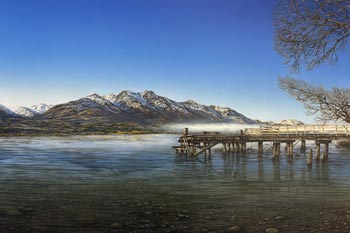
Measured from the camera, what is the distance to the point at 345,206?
16.8 meters

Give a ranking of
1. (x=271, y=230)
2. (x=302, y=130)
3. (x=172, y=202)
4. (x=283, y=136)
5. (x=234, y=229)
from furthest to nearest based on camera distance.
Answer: (x=302, y=130) → (x=283, y=136) → (x=172, y=202) → (x=234, y=229) → (x=271, y=230)

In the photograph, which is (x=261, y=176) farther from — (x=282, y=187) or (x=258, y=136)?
(x=258, y=136)

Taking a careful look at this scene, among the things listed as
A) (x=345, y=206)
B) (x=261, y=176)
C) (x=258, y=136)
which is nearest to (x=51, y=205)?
(x=345, y=206)

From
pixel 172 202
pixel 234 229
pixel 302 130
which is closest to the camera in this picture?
Answer: pixel 234 229

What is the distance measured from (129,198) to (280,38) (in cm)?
1231

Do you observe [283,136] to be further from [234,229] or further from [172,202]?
[234,229]

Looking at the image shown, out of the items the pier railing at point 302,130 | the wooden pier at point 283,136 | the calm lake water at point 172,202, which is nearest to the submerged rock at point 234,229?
the calm lake water at point 172,202

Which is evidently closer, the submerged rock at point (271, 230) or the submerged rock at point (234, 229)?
the submerged rock at point (271, 230)

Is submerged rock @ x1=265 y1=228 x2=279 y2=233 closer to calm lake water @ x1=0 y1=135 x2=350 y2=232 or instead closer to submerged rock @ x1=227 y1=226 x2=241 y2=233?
calm lake water @ x1=0 y1=135 x2=350 y2=232

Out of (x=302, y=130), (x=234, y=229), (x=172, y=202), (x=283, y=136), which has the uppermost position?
(x=302, y=130)

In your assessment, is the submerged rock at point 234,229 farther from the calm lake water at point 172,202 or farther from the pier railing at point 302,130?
the pier railing at point 302,130

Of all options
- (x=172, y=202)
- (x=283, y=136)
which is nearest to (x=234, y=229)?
(x=172, y=202)

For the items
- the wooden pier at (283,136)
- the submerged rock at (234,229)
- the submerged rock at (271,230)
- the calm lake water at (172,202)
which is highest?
the wooden pier at (283,136)

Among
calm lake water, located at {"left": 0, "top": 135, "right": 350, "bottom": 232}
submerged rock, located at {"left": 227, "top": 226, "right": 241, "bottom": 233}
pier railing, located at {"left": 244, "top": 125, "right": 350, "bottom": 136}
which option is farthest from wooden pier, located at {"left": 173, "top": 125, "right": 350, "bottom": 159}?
submerged rock, located at {"left": 227, "top": 226, "right": 241, "bottom": 233}
